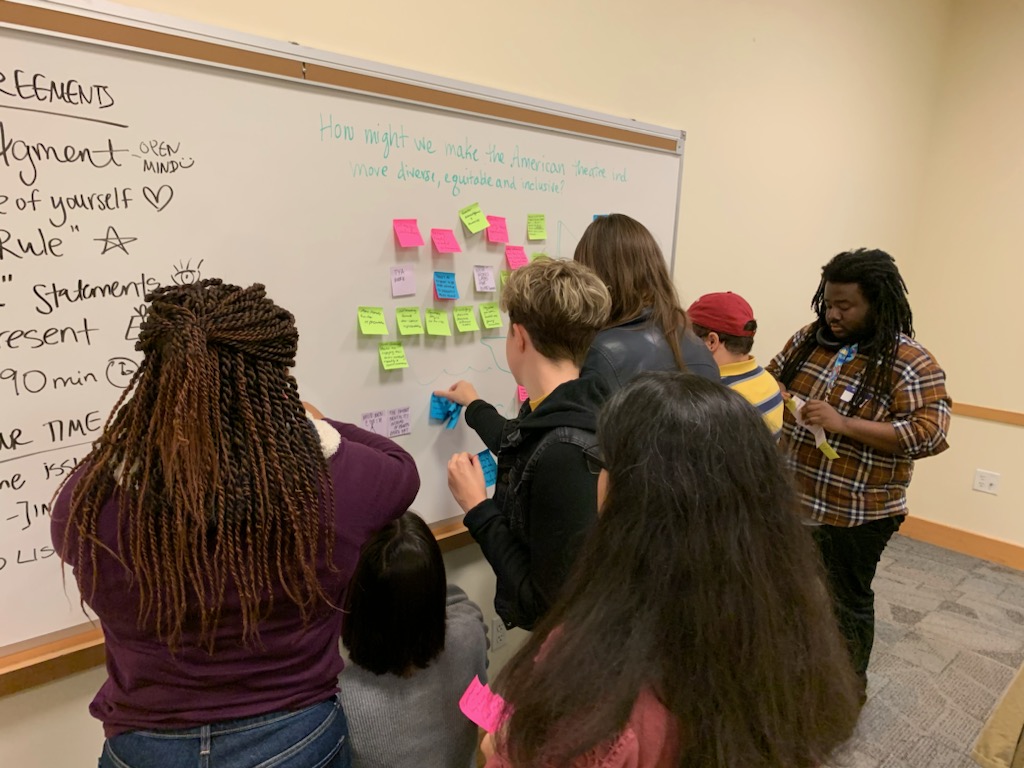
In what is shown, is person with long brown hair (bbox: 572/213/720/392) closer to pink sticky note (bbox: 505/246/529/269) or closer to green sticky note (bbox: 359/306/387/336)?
pink sticky note (bbox: 505/246/529/269)

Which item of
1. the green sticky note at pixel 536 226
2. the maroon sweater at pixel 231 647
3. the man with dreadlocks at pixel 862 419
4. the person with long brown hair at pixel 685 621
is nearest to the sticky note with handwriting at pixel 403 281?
the green sticky note at pixel 536 226

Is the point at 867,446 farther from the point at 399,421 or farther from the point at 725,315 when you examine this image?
the point at 399,421

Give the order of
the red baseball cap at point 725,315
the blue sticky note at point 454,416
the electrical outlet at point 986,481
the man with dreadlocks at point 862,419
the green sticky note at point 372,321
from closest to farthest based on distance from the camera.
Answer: the green sticky note at point 372,321 → the blue sticky note at point 454,416 → the man with dreadlocks at point 862,419 → the red baseball cap at point 725,315 → the electrical outlet at point 986,481

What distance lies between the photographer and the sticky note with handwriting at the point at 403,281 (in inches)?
58.3

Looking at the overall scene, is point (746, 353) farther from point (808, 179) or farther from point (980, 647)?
point (980, 647)

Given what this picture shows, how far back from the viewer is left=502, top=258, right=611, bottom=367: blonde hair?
4.04ft

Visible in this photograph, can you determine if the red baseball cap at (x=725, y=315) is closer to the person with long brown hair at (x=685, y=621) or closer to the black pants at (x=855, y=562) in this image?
the black pants at (x=855, y=562)

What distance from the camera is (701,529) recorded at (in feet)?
2.38

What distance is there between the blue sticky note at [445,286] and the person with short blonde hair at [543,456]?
292 mm

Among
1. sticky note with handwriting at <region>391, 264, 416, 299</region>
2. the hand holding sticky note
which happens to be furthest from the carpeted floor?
sticky note with handwriting at <region>391, 264, 416, 299</region>

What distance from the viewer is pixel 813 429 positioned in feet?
6.72

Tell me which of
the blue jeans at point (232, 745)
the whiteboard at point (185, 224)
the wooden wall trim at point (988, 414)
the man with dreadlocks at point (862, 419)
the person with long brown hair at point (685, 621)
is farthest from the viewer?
the wooden wall trim at point (988, 414)

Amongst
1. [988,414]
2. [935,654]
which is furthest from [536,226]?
[988,414]

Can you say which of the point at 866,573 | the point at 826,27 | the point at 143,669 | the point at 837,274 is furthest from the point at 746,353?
the point at 143,669
